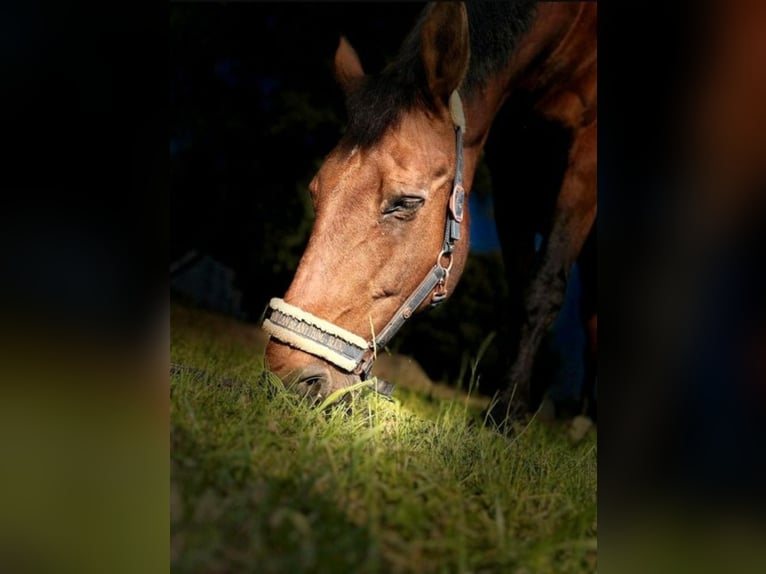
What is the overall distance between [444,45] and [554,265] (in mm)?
888

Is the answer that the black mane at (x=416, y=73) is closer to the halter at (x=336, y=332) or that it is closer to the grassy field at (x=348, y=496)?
the halter at (x=336, y=332)

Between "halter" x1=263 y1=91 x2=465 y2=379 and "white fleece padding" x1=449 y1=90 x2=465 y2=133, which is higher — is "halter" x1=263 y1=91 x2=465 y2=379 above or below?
below

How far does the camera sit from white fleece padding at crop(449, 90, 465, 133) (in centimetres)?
169

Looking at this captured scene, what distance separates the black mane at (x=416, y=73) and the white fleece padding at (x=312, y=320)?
0.50 m

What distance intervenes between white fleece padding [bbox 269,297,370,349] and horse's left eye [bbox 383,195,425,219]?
0.37 m

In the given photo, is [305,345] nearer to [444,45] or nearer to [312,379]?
[312,379]

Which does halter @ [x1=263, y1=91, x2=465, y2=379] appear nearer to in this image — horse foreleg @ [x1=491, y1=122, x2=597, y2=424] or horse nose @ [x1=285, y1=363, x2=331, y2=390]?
horse nose @ [x1=285, y1=363, x2=331, y2=390]

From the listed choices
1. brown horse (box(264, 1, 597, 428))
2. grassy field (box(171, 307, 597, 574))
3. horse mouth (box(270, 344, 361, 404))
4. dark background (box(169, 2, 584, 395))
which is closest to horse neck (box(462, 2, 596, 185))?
brown horse (box(264, 1, 597, 428))
